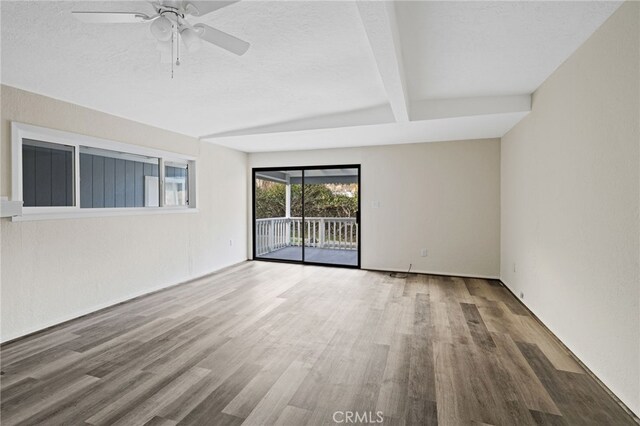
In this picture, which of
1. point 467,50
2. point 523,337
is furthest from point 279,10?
point 523,337

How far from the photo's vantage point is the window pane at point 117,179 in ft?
11.9

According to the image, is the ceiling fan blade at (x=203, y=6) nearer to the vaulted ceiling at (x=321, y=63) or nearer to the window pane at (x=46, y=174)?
the vaulted ceiling at (x=321, y=63)

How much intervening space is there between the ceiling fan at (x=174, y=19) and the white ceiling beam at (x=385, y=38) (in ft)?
2.46

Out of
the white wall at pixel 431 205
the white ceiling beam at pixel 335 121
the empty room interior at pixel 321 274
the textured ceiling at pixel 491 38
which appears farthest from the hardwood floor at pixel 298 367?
the textured ceiling at pixel 491 38

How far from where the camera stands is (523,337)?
2781mm

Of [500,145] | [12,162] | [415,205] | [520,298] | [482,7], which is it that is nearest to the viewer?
[482,7]

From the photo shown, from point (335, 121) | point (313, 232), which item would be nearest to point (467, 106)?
point (335, 121)

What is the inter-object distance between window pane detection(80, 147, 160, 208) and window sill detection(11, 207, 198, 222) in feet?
0.48

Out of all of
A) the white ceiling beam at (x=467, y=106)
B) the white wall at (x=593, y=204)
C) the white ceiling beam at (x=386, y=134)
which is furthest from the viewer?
the white ceiling beam at (x=386, y=134)

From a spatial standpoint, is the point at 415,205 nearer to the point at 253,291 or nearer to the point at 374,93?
the point at 374,93

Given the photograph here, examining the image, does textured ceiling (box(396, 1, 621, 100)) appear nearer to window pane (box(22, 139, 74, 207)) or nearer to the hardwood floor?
the hardwood floor

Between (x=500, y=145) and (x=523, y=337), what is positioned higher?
(x=500, y=145)

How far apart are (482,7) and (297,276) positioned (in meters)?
4.17

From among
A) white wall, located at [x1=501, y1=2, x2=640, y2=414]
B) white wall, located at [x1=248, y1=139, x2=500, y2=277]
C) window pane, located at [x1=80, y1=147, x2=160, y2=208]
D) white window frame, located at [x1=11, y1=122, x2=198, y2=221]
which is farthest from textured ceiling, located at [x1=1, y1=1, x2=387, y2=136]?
white wall, located at [x1=248, y1=139, x2=500, y2=277]
